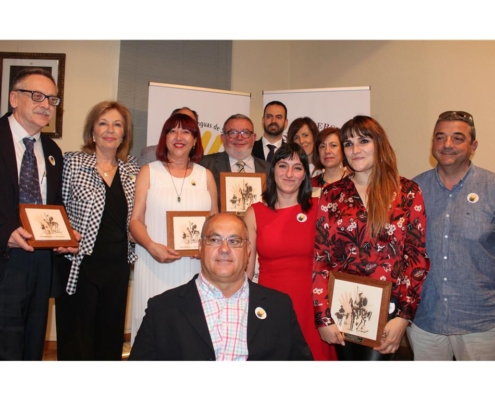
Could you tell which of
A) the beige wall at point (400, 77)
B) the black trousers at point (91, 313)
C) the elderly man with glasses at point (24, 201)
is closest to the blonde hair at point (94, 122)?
the elderly man with glasses at point (24, 201)

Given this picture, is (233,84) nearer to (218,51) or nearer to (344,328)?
(218,51)

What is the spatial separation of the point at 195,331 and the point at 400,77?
4730 mm

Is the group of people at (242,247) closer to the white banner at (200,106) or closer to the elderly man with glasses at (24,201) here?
the elderly man with glasses at (24,201)

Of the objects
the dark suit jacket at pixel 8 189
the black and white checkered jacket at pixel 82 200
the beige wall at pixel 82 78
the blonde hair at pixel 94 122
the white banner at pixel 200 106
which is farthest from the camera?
the beige wall at pixel 82 78

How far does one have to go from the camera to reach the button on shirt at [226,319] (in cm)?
233

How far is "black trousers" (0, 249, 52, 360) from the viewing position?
2.95 metres

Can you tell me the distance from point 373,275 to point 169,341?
1104 mm

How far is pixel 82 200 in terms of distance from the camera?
350 centimetres

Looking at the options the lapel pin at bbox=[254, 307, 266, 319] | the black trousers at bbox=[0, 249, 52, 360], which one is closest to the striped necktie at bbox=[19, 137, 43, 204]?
the black trousers at bbox=[0, 249, 52, 360]

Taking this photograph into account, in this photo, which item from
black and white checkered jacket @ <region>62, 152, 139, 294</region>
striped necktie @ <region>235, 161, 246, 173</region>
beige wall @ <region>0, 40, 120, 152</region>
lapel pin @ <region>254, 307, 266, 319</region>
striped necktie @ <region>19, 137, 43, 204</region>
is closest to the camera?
lapel pin @ <region>254, 307, 266, 319</region>

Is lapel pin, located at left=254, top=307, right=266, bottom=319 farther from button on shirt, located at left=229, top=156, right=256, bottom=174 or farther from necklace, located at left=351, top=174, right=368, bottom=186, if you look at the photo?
button on shirt, located at left=229, top=156, right=256, bottom=174

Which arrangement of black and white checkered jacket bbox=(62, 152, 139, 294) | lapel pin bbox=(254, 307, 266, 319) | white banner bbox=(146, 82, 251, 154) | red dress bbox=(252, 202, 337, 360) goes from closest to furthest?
lapel pin bbox=(254, 307, 266, 319), red dress bbox=(252, 202, 337, 360), black and white checkered jacket bbox=(62, 152, 139, 294), white banner bbox=(146, 82, 251, 154)

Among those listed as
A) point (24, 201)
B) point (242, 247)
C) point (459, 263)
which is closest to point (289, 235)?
point (242, 247)
